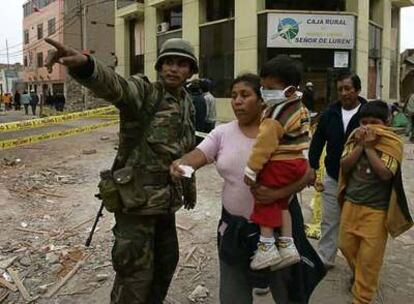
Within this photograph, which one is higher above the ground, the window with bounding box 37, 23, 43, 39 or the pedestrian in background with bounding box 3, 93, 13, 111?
the window with bounding box 37, 23, 43, 39

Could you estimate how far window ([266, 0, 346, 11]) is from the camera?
753 inches

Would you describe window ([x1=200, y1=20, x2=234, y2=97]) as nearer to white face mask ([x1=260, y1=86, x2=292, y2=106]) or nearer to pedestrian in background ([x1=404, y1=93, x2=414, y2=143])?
pedestrian in background ([x1=404, y1=93, x2=414, y2=143])

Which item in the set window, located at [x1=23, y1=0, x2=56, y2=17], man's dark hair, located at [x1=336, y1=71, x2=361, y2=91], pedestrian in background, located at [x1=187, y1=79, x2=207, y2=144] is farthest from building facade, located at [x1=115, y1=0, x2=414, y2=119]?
window, located at [x1=23, y1=0, x2=56, y2=17]

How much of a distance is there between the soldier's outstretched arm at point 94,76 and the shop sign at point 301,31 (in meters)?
16.5

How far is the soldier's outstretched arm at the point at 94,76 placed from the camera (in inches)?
84.8

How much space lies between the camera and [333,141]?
4.14 metres

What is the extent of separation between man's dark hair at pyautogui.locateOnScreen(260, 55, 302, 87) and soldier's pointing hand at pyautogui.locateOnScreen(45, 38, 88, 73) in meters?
0.94

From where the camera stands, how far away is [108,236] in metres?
5.34

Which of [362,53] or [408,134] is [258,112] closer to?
[408,134]

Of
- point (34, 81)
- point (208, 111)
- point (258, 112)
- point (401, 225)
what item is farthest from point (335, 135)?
point (34, 81)

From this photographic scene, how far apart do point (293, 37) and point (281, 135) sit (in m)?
16.8

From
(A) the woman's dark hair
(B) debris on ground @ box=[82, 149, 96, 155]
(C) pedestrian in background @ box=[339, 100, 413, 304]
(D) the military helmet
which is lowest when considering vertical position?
(B) debris on ground @ box=[82, 149, 96, 155]

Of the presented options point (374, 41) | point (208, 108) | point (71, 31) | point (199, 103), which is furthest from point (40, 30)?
point (199, 103)

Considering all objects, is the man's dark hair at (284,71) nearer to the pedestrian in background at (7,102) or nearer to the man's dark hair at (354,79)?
the man's dark hair at (354,79)
